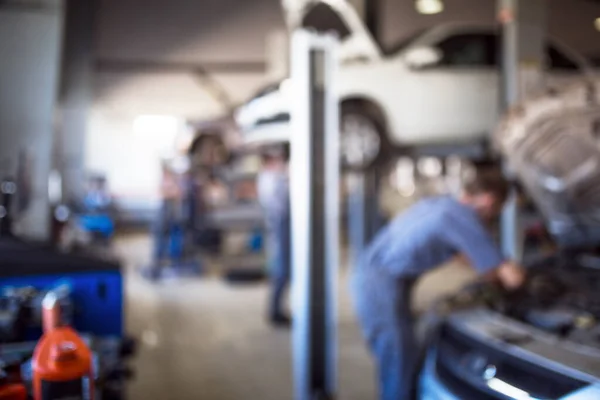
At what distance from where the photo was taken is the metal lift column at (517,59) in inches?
147

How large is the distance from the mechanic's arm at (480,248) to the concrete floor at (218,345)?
138 centimetres

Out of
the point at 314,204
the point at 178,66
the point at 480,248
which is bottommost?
the point at 480,248

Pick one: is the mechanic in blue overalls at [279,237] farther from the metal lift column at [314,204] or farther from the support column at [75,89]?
the metal lift column at [314,204]

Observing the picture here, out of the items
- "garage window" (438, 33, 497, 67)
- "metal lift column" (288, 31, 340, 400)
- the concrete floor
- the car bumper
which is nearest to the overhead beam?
the concrete floor

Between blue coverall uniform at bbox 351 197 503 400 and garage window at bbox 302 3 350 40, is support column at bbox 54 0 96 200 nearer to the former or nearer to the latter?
garage window at bbox 302 3 350 40

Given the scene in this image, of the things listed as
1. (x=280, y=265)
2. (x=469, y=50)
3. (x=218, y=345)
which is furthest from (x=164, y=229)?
(x=469, y=50)

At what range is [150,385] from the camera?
340 centimetres

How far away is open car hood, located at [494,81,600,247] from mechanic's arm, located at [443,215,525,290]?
0.58m

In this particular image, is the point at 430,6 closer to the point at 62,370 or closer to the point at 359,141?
the point at 359,141

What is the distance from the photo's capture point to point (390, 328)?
244 centimetres

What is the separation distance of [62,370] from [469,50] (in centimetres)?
444

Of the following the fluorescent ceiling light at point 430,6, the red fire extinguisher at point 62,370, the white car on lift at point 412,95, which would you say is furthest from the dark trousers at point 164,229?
the red fire extinguisher at point 62,370

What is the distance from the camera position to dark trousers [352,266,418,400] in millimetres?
2412

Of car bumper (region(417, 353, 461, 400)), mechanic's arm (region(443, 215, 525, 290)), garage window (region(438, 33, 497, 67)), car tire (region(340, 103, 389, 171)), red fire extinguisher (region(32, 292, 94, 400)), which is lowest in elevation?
car bumper (region(417, 353, 461, 400))
